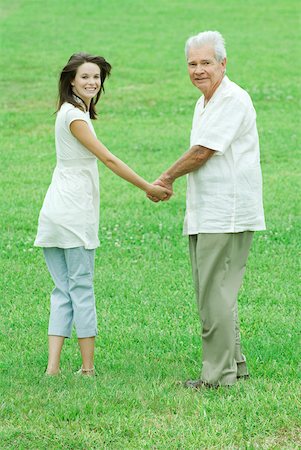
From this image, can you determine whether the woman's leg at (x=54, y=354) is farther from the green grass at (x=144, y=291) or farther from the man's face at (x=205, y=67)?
the man's face at (x=205, y=67)

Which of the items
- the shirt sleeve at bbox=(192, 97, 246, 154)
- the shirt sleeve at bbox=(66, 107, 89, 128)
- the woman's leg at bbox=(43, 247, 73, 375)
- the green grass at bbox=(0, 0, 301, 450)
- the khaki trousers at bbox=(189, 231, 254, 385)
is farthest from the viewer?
the woman's leg at bbox=(43, 247, 73, 375)

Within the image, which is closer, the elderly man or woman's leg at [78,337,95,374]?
the elderly man

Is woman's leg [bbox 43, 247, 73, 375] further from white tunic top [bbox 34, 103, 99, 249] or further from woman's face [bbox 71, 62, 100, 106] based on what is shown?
woman's face [bbox 71, 62, 100, 106]

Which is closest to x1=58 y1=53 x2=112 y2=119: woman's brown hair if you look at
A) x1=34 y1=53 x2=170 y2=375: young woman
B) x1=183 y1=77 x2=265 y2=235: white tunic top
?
x1=34 y1=53 x2=170 y2=375: young woman

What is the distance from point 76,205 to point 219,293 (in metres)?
1.06

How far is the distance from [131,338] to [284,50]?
18478 mm

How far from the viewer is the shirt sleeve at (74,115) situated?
699cm

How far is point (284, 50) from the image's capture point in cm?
2559

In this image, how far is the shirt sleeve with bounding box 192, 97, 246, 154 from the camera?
657 centimetres

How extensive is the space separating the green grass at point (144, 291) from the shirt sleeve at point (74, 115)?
5.23 feet

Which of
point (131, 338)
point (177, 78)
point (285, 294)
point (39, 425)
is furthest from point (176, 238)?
point (177, 78)

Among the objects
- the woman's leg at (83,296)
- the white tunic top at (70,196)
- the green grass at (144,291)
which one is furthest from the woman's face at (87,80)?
the green grass at (144,291)

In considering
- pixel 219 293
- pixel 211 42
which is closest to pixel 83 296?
pixel 219 293

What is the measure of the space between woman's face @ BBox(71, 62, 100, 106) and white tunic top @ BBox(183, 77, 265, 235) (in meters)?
0.75
